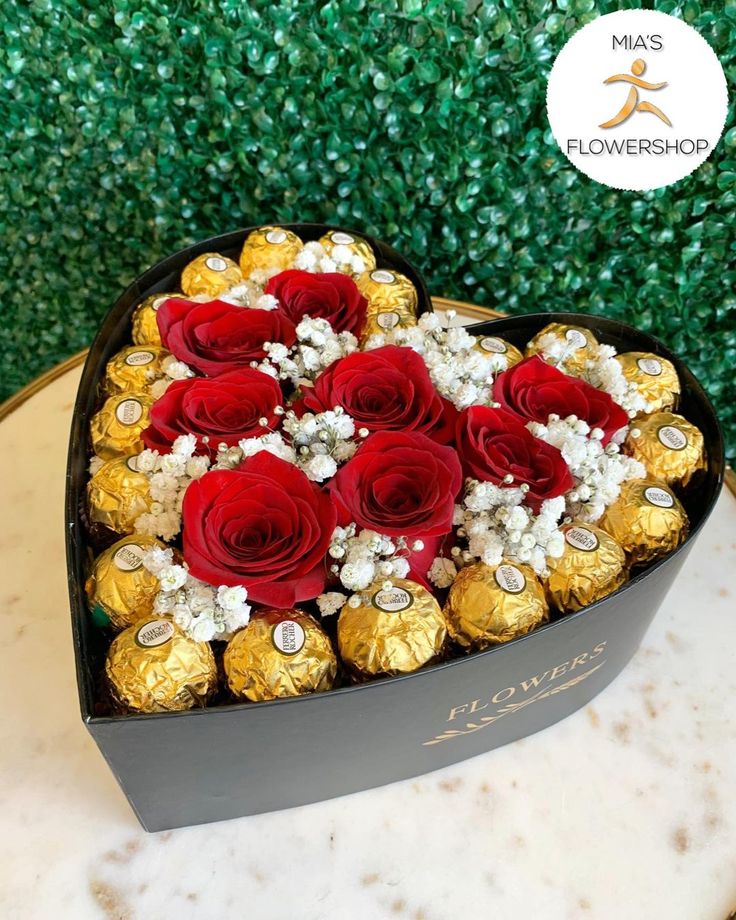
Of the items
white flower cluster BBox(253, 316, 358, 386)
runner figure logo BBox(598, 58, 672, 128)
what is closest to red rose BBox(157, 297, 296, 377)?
white flower cluster BBox(253, 316, 358, 386)

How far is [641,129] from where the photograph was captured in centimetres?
111

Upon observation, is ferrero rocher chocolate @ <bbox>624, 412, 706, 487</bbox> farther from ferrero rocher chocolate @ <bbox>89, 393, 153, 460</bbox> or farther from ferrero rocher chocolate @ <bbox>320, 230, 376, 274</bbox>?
ferrero rocher chocolate @ <bbox>89, 393, 153, 460</bbox>

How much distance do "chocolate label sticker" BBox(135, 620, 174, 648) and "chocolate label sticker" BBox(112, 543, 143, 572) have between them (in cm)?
6

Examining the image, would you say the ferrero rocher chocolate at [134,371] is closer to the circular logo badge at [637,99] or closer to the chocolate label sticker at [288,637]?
the chocolate label sticker at [288,637]

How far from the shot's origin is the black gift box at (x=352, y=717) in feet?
2.26

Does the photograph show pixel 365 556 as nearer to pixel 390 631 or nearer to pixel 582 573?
pixel 390 631

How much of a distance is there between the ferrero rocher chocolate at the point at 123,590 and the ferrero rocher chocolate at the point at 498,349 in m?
0.46

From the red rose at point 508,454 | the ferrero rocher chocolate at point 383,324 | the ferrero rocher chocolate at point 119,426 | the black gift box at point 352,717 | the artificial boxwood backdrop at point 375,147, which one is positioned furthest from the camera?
the artificial boxwood backdrop at point 375,147

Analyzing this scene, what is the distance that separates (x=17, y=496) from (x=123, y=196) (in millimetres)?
629

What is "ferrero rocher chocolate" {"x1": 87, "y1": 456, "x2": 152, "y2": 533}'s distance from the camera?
2.74ft

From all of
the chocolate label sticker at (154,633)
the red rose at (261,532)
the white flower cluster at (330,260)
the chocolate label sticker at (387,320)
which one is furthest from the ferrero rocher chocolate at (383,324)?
the chocolate label sticker at (154,633)

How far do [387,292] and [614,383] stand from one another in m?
0.31

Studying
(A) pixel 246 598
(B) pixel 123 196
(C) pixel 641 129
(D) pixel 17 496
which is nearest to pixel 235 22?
(B) pixel 123 196

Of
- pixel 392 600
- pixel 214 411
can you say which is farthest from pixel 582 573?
pixel 214 411
